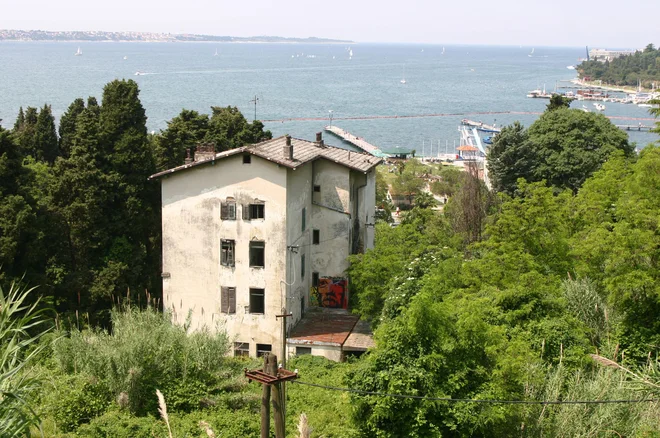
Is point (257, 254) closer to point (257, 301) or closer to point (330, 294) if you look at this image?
point (257, 301)

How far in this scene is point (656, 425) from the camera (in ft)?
49.5

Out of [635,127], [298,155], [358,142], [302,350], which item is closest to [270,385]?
[302,350]

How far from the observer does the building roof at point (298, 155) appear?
1024 inches

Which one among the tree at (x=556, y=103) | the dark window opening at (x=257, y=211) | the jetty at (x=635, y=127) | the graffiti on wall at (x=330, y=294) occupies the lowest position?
the graffiti on wall at (x=330, y=294)

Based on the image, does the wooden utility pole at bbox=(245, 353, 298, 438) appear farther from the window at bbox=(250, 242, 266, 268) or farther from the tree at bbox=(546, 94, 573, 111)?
the tree at bbox=(546, 94, 573, 111)

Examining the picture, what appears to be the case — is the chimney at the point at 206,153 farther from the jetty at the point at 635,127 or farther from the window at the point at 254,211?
the jetty at the point at 635,127

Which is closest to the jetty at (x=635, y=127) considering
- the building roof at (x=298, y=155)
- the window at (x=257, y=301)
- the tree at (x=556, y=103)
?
the tree at (x=556, y=103)

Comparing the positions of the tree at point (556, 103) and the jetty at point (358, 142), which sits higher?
the tree at point (556, 103)

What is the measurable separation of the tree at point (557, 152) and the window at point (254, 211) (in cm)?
2287

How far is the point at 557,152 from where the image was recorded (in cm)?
4628

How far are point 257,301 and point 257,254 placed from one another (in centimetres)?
155

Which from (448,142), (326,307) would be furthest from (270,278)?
(448,142)

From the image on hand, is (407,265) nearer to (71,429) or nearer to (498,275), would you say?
(498,275)

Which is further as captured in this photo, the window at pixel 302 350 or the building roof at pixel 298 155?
the building roof at pixel 298 155
